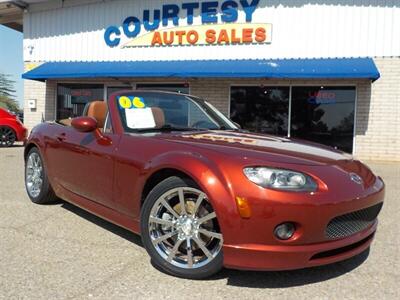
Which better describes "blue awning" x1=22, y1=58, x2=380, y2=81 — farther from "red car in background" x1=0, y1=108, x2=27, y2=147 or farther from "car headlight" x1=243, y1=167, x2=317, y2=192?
"car headlight" x1=243, y1=167, x2=317, y2=192

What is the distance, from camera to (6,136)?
13.7m

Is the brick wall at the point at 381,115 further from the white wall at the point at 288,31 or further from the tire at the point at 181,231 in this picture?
the tire at the point at 181,231

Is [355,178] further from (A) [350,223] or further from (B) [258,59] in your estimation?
(B) [258,59]

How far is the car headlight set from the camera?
2.95 metres

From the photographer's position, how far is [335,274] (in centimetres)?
338

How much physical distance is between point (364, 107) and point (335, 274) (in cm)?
982

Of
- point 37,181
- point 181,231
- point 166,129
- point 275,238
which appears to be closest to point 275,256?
point 275,238

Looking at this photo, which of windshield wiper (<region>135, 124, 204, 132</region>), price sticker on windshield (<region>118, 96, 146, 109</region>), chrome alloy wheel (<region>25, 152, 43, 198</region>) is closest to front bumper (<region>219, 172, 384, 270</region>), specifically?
windshield wiper (<region>135, 124, 204, 132</region>)

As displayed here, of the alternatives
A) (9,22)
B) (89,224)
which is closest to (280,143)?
(89,224)

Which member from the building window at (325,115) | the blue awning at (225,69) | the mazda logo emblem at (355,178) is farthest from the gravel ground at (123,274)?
the building window at (325,115)

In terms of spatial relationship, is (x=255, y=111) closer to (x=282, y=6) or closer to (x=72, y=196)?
(x=282, y=6)

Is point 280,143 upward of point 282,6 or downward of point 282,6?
downward

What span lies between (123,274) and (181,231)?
0.54m

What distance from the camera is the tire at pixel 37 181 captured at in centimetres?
539
